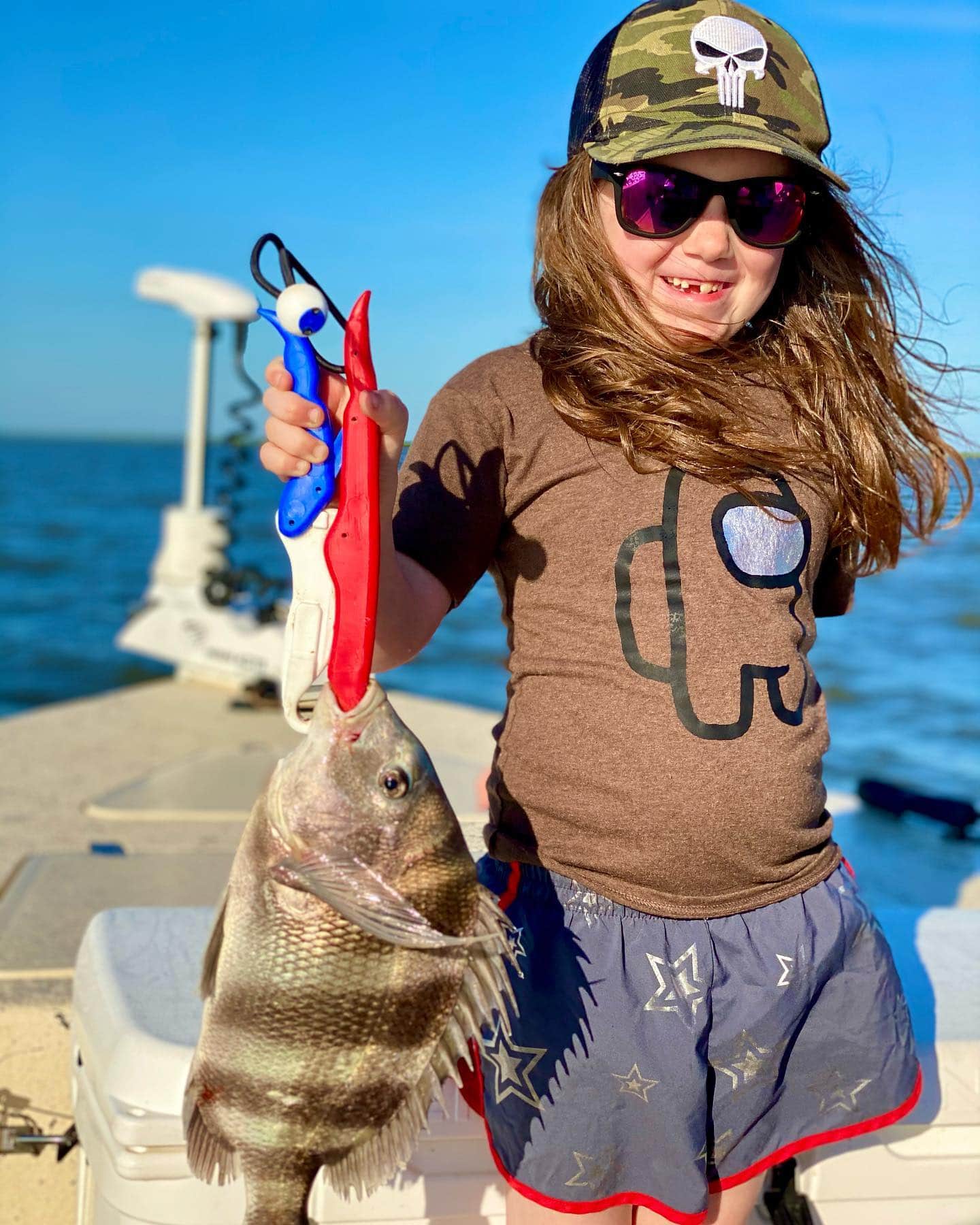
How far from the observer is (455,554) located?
5.05 feet

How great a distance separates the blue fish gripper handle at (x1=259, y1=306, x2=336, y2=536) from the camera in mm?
1223

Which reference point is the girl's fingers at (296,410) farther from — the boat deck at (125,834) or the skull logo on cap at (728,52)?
the boat deck at (125,834)

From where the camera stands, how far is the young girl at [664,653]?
1516mm

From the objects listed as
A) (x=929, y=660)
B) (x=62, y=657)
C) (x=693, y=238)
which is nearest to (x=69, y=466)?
(x=62, y=657)

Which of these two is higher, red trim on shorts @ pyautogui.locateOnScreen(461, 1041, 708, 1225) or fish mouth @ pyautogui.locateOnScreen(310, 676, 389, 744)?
fish mouth @ pyautogui.locateOnScreen(310, 676, 389, 744)

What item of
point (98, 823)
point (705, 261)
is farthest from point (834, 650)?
point (705, 261)

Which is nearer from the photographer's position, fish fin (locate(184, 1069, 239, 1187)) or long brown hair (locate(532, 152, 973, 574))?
fish fin (locate(184, 1069, 239, 1187))

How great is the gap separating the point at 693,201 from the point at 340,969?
1.15 meters

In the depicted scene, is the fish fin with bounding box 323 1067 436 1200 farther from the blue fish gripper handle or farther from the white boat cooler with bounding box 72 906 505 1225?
the blue fish gripper handle

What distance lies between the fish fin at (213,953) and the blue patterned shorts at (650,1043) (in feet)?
1.41

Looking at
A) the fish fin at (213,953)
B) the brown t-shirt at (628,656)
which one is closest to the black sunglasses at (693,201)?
the brown t-shirt at (628,656)

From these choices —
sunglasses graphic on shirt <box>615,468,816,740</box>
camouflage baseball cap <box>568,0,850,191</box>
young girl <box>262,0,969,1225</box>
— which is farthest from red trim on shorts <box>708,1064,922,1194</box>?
camouflage baseball cap <box>568,0,850,191</box>

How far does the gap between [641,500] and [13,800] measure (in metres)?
3.42

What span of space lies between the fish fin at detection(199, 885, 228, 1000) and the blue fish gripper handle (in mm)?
420
